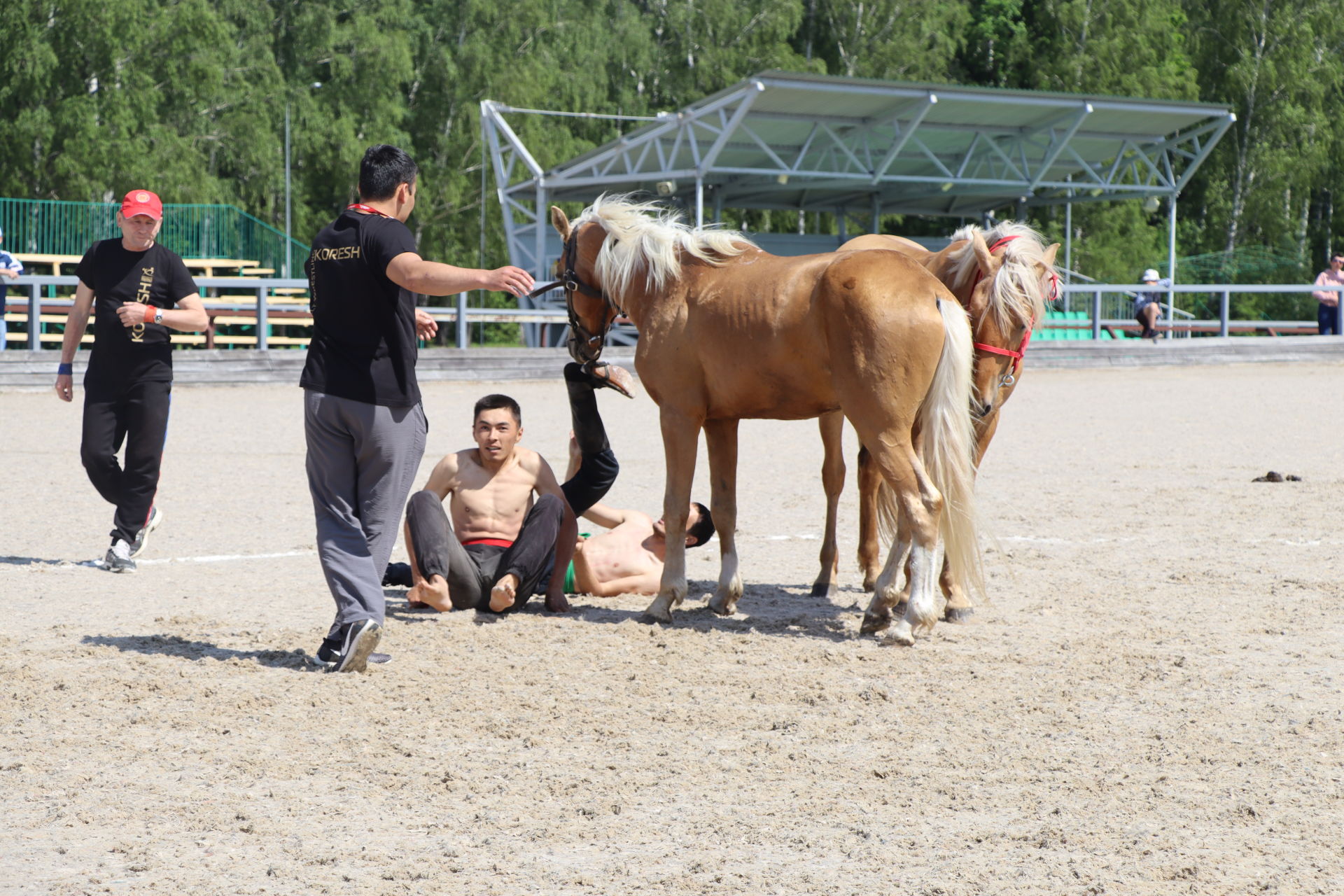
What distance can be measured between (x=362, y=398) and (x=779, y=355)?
176 centimetres

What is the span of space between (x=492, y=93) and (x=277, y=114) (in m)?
5.78

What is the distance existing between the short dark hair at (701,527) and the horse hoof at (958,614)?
1.30 metres

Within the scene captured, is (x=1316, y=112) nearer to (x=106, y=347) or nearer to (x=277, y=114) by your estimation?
(x=277, y=114)

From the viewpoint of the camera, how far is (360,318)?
527 cm

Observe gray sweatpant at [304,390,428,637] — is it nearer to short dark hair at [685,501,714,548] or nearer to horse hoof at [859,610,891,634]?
horse hoof at [859,610,891,634]

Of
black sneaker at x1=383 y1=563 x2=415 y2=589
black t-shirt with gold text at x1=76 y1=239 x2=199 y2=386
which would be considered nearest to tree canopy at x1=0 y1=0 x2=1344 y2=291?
black t-shirt with gold text at x1=76 y1=239 x2=199 y2=386

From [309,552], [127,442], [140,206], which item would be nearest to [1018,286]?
[309,552]

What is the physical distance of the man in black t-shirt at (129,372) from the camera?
7.52 meters

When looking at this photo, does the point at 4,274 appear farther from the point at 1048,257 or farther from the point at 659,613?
the point at 1048,257

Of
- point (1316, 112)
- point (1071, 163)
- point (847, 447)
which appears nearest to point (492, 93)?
point (1071, 163)

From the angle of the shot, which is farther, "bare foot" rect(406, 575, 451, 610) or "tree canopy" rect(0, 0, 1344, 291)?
"tree canopy" rect(0, 0, 1344, 291)

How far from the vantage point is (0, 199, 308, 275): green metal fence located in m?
27.6

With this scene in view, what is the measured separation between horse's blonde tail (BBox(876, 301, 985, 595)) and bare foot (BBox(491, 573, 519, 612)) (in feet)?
6.05

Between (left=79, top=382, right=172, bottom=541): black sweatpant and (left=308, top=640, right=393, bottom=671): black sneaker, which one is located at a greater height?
(left=79, top=382, right=172, bottom=541): black sweatpant
